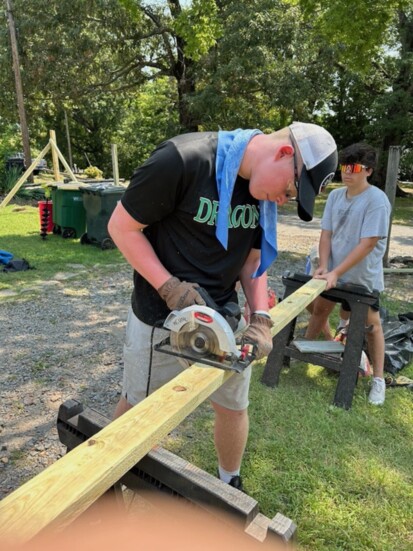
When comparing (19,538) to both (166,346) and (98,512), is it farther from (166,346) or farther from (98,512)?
(166,346)

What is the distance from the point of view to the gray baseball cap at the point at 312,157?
1.69 metres

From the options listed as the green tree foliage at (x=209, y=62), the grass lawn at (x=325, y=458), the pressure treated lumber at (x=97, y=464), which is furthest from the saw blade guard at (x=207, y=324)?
the green tree foliage at (x=209, y=62)

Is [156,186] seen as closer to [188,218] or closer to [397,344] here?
[188,218]

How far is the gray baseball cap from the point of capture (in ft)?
5.53

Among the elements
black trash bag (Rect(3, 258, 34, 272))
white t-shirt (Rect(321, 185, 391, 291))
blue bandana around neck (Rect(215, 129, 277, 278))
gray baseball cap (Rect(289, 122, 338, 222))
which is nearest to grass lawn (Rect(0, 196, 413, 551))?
white t-shirt (Rect(321, 185, 391, 291))

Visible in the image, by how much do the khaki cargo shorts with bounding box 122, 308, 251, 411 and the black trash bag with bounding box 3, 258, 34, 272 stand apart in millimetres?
5399

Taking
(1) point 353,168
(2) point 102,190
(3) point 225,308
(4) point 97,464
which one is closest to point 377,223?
(1) point 353,168

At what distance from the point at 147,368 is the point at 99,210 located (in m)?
6.86

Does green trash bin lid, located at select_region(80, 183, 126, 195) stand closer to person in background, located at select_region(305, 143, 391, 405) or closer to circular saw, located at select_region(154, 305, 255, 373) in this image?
person in background, located at select_region(305, 143, 391, 405)

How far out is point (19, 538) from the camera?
102 cm

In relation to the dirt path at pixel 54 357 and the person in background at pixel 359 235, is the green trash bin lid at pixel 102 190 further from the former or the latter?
the person in background at pixel 359 235

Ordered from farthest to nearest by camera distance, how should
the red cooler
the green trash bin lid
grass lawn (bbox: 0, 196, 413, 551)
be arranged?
the red cooler, the green trash bin lid, grass lawn (bbox: 0, 196, 413, 551)

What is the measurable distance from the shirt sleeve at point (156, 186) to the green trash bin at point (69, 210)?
7402 millimetres

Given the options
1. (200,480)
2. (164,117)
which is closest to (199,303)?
(200,480)
